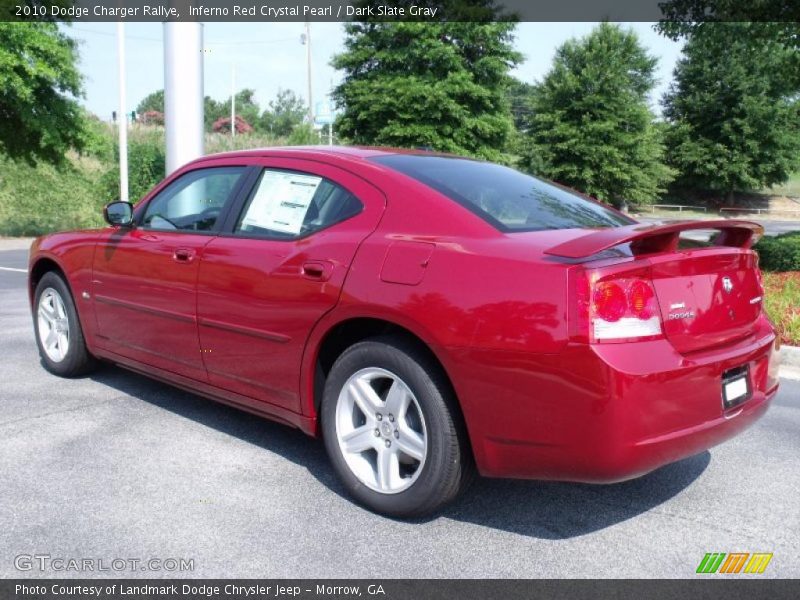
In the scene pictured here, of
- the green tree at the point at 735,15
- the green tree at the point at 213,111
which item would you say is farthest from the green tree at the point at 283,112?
the green tree at the point at 735,15

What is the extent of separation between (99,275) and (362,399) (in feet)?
7.61

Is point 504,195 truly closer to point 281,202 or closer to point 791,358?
point 281,202

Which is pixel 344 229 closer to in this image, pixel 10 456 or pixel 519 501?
pixel 519 501

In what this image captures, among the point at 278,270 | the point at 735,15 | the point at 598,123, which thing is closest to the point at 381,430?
the point at 278,270

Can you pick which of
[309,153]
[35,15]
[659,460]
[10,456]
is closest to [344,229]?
[309,153]

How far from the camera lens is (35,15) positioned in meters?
18.3

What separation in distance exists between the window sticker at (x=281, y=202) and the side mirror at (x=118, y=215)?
1.10 m

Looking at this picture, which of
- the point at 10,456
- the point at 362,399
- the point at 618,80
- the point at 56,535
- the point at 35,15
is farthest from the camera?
the point at 618,80

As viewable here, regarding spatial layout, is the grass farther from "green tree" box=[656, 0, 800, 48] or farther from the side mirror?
the side mirror

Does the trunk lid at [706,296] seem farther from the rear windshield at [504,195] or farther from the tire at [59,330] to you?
the tire at [59,330]

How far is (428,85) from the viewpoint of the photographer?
29.3 meters

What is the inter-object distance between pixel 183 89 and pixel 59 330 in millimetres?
4226

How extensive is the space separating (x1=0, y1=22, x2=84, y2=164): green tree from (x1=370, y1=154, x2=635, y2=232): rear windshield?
16.1 metres
